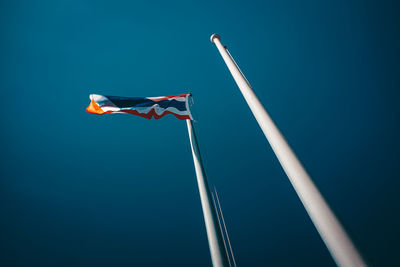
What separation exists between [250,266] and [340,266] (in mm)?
23032

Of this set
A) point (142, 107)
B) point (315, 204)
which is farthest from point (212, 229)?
point (142, 107)

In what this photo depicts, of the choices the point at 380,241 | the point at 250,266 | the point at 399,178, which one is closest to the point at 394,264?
the point at 380,241

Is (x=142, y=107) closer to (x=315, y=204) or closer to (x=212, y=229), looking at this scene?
(x=212, y=229)

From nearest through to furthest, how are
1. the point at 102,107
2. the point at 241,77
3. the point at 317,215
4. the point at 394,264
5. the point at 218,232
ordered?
1. the point at 317,215
2. the point at 218,232
3. the point at 241,77
4. the point at 102,107
5. the point at 394,264

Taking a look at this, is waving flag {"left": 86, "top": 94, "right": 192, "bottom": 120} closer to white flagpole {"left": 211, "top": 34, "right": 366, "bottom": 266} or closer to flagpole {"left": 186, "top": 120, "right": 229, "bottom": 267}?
flagpole {"left": 186, "top": 120, "right": 229, "bottom": 267}

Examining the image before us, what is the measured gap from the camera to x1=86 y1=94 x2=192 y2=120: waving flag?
5512mm

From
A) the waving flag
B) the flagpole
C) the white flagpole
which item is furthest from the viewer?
the waving flag

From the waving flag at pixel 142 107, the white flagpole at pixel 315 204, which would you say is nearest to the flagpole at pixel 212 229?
the white flagpole at pixel 315 204

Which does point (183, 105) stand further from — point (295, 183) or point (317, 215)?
point (317, 215)

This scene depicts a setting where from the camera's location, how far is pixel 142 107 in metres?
5.67

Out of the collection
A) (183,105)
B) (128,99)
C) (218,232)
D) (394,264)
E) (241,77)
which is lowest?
(394,264)

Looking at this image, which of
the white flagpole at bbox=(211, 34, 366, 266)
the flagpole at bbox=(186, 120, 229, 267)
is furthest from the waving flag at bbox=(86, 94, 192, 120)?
the white flagpole at bbox=(211, 34, 366, 266)

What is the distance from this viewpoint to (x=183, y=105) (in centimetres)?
608

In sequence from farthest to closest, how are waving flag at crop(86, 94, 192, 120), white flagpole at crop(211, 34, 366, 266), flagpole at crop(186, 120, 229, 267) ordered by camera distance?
waving flag at crop(86, 94, 192, 120) < flagpole at crop(186, 120, 229, 267) < white flagpole at crop(211, 34, 366, 266)
